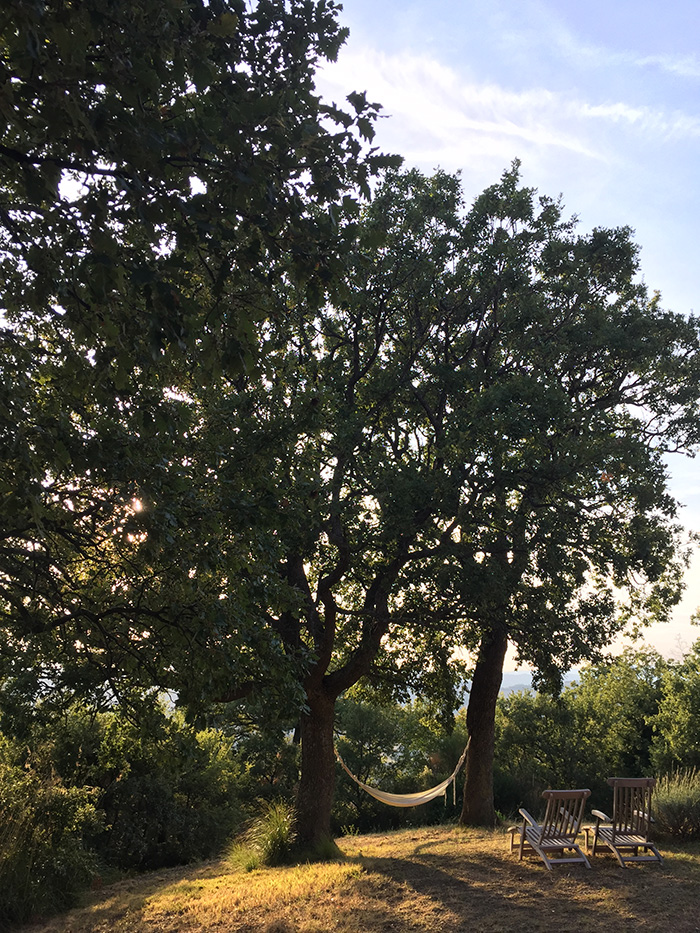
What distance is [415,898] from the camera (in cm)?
746

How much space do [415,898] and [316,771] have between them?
433cm

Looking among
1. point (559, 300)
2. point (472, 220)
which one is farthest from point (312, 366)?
point (559, 300)

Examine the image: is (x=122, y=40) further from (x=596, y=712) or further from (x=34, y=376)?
(x=596, y=712)

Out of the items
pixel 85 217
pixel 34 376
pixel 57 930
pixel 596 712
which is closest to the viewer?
pixel 85 217

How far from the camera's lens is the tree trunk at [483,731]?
1356cm

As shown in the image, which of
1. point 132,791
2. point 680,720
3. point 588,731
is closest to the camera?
point 132,791

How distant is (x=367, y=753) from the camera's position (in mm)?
22047

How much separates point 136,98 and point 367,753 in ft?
71.9

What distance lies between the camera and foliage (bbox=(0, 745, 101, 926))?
27.6 ft

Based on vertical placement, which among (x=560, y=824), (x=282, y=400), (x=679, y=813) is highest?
→ (x=282, y=400)

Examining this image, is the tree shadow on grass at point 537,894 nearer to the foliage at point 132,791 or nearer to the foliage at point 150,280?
the foliage at point 150,280

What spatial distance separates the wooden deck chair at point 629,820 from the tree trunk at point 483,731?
4.50 m

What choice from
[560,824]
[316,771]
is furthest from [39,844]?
[560,824]

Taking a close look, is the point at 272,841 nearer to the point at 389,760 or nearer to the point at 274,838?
the point at 274,838
